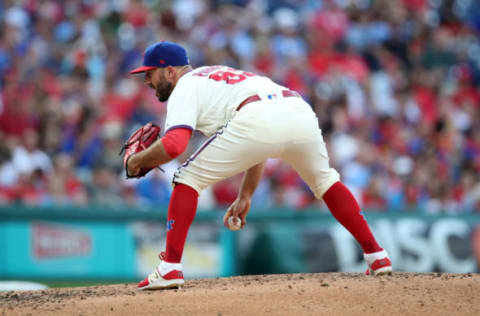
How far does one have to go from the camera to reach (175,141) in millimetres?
4719

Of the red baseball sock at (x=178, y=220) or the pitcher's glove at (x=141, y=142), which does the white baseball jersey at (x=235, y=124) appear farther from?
the pitcher's glove at (x=141, y=142)

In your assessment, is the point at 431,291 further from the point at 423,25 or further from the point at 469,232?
the point at 423,25

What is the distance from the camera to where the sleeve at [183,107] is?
478cm

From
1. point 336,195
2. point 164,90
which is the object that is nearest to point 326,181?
point 336,195

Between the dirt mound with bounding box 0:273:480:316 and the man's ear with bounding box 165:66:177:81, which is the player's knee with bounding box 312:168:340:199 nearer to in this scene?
the dirt mound with bounding box 0:273:480:316

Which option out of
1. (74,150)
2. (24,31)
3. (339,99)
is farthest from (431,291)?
(24,31)

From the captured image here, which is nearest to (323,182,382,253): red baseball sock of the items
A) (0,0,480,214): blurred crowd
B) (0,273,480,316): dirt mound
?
(0,273,480,316): dirt mound

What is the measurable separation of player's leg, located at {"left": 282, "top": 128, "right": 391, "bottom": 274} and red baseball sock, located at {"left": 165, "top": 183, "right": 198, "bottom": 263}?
2.37ft

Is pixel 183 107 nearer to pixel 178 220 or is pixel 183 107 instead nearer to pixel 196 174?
pixel 196 174

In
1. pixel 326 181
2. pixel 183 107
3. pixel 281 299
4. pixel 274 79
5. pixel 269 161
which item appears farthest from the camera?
pixel 274 79

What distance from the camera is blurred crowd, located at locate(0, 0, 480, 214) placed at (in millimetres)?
10883

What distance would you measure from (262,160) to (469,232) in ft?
18.9

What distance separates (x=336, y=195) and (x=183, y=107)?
50.7 inches

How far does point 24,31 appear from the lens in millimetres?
12648
